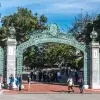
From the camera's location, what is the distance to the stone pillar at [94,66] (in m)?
36.4

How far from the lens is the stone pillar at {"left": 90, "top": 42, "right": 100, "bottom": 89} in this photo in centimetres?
3644

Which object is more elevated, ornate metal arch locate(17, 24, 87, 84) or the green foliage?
the green foliage

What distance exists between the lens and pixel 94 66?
120ft

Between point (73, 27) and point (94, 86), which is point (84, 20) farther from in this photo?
point (94, 86)

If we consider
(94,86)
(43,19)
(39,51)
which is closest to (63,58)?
(39,51)

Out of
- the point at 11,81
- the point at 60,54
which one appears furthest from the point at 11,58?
the point at 60,54

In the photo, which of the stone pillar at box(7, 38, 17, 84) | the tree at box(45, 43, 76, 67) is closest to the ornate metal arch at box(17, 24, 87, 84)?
the stone pillar at box(7, 38, 17, 84)

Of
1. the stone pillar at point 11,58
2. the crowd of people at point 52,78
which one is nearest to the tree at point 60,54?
the crowd of people at point 52,78

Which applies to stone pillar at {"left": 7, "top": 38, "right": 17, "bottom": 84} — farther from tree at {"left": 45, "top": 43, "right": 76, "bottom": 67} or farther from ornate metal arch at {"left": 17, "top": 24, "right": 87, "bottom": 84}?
tree at {"left": 45, "top": 43, "right": 76, "bottom": 67}

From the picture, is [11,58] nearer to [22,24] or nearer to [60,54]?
[22,24]

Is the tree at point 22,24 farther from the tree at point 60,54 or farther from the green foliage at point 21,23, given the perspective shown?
the tree at point 60,54

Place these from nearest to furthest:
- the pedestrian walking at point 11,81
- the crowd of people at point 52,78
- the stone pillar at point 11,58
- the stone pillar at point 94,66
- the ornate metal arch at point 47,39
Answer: the crowd of people at point 52,78 → the pedestrian walking at point 11,81 → the stone pillar at point 11,58 → the ornate metal arch at point 47,39 → the stone pillar at point 94,66

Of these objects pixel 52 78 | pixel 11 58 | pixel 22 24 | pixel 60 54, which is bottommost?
pixel 52 78

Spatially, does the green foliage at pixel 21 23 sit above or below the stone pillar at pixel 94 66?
above
